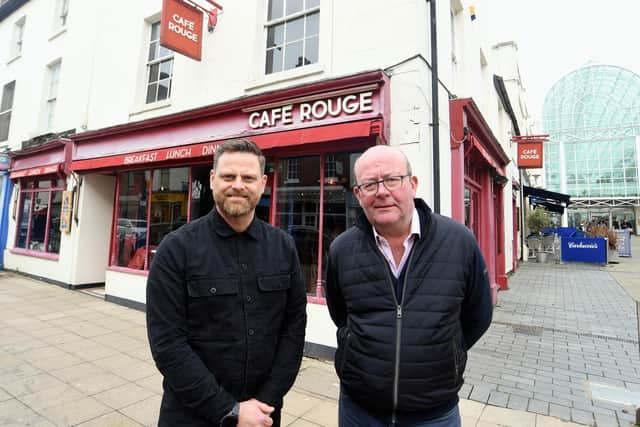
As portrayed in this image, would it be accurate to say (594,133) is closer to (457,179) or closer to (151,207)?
(457,179)

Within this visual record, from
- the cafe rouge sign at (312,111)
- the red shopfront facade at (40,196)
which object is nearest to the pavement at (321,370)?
the red shopfront facade at (40,196)

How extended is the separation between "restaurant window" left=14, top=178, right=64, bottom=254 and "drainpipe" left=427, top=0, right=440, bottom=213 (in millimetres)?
9734

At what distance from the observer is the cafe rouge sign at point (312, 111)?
14.3 feet

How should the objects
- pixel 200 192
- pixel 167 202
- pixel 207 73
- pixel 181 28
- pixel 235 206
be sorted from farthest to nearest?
pixel 167 202 < pixel 200 192 < pixel 207 73 < pixel 181 28 < pixel 235 206

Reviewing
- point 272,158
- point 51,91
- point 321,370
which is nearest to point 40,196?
point 51,91

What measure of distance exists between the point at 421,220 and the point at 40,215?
1206 centimetres

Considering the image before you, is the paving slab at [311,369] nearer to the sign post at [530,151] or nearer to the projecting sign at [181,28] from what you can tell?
the projecting sign at [181,28]

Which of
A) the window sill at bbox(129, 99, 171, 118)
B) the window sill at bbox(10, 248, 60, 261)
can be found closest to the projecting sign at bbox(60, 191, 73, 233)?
the window sill at bbox(10, 248, 60, 261)

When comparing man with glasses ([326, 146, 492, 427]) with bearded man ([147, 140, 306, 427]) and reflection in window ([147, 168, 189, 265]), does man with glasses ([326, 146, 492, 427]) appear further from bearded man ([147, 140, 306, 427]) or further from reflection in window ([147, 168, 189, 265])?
reflection in window ([147, 168, 189, 265])

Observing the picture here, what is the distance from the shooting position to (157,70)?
7602 millimetres

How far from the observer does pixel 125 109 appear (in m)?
7.65

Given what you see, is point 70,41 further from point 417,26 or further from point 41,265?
point 417,26

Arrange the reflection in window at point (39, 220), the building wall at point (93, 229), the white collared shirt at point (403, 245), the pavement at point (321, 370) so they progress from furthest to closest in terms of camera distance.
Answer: the reflection in window at point (39, 220), the building wall at point (93, 229), the pavement at point (321, 370), the white collared shirt at point (403, 245)

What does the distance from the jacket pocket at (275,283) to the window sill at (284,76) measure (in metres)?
3.99
